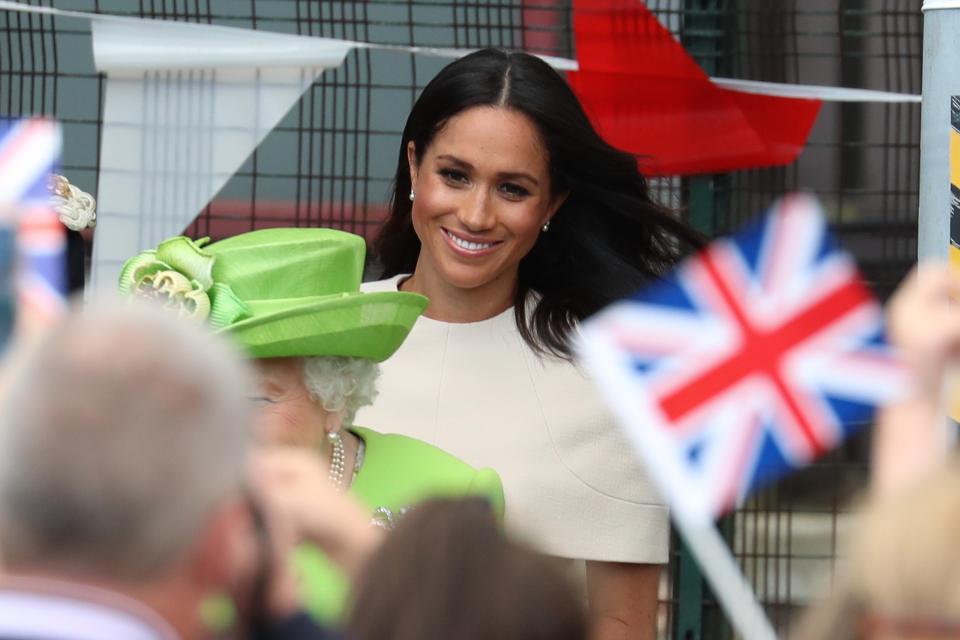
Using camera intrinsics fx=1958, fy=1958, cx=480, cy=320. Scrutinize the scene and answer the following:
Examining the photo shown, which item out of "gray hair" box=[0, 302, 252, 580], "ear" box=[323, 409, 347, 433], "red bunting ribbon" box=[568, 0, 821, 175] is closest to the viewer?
"gray hair" box=[0, 302, 252, 580]

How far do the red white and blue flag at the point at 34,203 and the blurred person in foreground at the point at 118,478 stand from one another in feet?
1.97

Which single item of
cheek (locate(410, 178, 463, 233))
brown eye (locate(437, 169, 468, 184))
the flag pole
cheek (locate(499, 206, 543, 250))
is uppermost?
brown eye (locate(437, 169, 468, 184))

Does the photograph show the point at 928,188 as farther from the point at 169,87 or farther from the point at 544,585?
the point at 169,87

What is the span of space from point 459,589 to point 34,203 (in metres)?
0.84

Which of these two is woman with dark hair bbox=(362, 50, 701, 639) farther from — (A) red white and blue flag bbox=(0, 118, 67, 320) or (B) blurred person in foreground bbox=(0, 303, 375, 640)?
(B) blurred person in foreground bbox=(0, 303, 375, 640)

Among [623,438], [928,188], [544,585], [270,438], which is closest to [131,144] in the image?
[623,438]

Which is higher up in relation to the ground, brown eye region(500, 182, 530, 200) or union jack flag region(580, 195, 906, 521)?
brown eye region(500, 182, 530, 200)

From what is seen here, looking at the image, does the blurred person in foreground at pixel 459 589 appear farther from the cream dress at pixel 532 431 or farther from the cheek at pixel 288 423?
the cream dress at pixel 532 431

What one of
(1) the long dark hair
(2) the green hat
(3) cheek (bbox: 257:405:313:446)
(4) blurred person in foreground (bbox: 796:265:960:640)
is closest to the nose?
(1) the long dark hair

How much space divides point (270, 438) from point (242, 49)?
172 cm

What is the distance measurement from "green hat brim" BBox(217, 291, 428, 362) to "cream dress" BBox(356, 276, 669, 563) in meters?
0.57

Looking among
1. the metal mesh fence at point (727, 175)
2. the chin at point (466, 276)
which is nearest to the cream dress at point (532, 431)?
the chin at point (466, 276)

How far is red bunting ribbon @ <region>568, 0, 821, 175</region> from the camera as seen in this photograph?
181 inches

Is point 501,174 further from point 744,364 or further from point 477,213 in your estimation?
point 744,364
